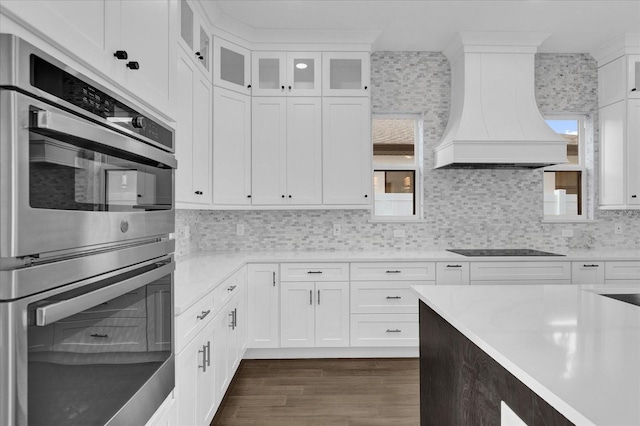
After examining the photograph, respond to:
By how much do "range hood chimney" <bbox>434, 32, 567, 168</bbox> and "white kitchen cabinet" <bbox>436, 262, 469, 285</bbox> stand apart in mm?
882

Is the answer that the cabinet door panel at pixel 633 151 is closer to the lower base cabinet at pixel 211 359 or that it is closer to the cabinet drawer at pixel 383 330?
the cabinet drawer at pixel 383 330

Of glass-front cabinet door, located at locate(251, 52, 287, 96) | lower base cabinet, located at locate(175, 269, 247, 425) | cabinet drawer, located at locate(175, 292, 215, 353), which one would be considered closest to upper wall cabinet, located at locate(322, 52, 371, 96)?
glass-front cabinet door, located at locate(251, 52, 287, 96)

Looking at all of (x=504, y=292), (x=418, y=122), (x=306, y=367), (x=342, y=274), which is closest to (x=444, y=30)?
(x=418, y=122)

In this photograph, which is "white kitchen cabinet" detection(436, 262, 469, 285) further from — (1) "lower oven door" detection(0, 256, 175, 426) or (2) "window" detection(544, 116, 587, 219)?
(1) "lower oven door" detection(0, 256, 175, 426)

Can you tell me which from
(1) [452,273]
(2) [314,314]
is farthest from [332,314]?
(1) [452,273]

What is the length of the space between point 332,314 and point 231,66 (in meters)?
2.28

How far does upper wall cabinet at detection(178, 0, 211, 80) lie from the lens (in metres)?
2.49

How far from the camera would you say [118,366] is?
1.02 m

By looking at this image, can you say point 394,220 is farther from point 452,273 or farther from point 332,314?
point 332,314

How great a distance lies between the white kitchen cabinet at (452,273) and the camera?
3332 mm

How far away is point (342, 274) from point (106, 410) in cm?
249

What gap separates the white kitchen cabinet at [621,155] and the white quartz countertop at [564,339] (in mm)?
2368

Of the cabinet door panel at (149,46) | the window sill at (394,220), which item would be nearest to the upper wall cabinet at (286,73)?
the window sill at (394,220)

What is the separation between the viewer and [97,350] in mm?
922
